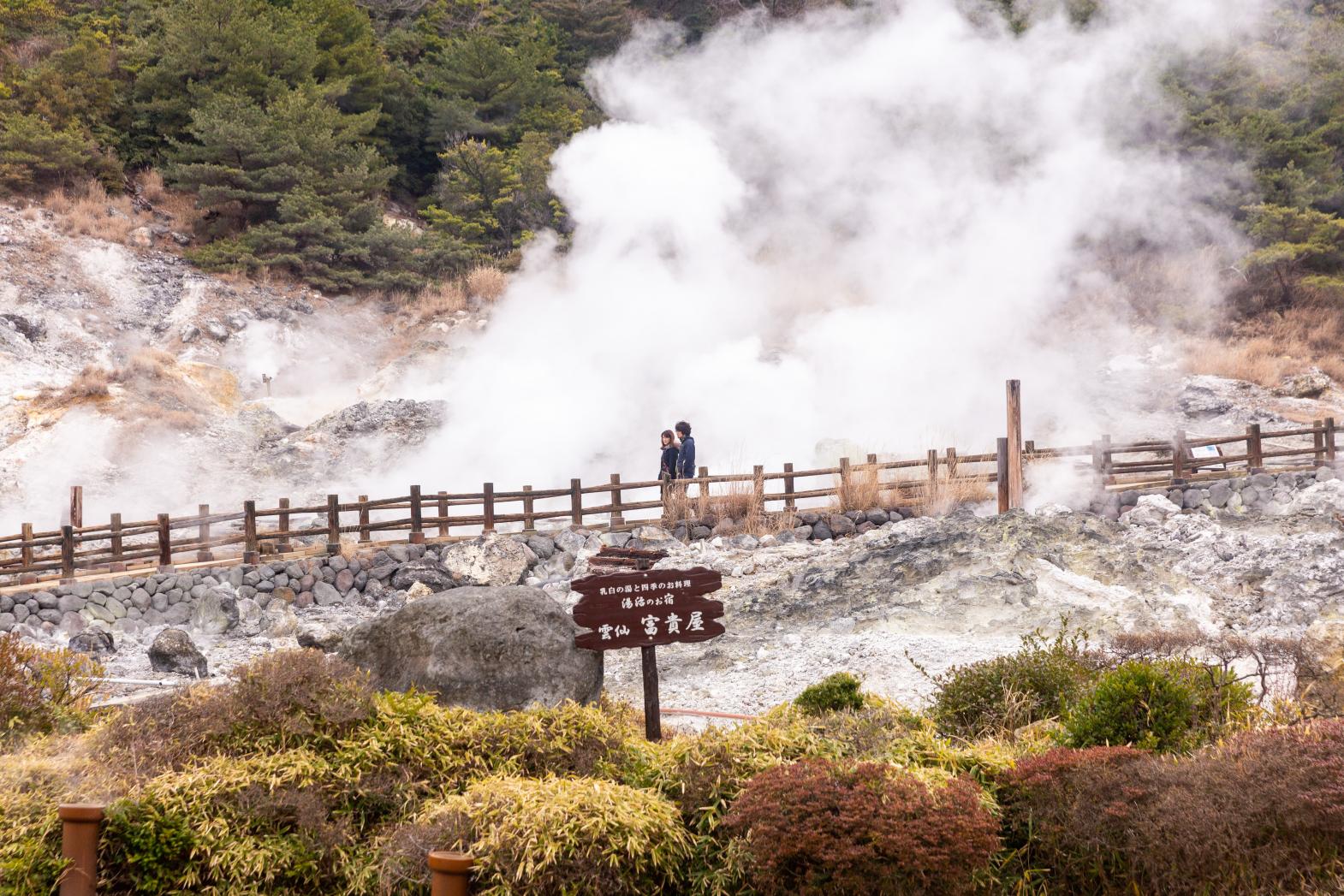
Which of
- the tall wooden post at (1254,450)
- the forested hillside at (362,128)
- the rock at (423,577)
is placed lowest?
the rock at (423,577)

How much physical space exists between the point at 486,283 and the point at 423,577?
13.7 meters

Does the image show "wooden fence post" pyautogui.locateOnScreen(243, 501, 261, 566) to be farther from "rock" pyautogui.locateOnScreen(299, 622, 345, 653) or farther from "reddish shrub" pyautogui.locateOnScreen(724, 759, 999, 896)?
"reddish shrub" pyautogui.locateOnScreen(724, 759, 999, 896)

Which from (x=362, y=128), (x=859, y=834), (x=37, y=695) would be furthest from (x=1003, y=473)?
(x=362, y=128)

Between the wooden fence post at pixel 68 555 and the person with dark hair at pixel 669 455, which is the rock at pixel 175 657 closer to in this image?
the wooden fence post at pixel 68 555

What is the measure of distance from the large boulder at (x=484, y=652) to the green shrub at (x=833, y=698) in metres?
1.30

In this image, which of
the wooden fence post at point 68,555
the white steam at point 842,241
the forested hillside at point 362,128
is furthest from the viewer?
the forested hillside at point 362,128

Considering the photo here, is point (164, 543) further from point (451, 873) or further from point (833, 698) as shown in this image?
point (451, 873)

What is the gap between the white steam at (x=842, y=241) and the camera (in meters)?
20.4

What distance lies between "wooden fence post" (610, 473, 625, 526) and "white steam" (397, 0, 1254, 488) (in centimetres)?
347

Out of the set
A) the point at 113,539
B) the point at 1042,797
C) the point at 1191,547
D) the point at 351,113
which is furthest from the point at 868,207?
the point at 1042,797

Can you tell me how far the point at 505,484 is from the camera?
17.9 meters

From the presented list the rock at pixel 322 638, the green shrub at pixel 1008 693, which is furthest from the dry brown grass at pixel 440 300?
the green shrub at pixel 1008 693

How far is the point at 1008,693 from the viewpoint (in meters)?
5.90

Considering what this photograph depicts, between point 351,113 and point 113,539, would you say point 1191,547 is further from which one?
point 351,113
